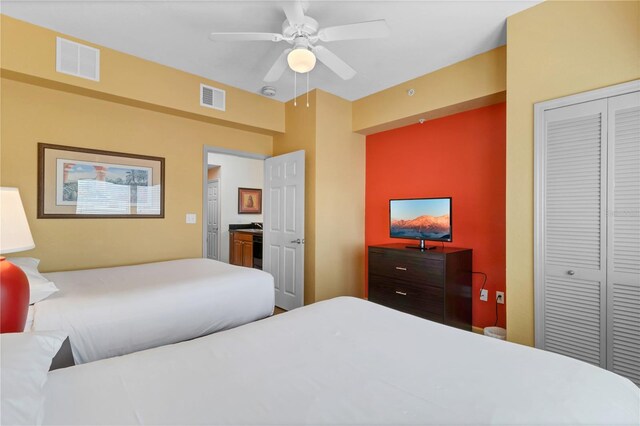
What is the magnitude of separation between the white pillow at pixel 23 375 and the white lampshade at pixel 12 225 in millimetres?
642

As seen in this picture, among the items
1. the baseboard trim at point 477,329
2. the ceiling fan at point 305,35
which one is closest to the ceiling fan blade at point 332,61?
the ceiling fan at point 305,35

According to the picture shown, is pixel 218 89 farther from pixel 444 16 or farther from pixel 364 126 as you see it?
pixel 444 16

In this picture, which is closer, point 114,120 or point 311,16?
point 311,16

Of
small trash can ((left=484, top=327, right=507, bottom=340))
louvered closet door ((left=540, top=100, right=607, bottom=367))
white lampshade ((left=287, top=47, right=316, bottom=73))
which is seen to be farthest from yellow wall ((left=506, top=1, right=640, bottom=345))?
white lampshade ((left=287, top=47, right=316, bottom=73))

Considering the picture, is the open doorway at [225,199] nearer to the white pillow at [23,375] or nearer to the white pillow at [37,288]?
the white pillow at [37,288]

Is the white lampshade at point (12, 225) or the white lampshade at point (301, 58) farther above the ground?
the white lampshade at point (301, 58)

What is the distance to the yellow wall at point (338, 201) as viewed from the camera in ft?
12.0

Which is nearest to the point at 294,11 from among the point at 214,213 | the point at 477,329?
the point at 477,329

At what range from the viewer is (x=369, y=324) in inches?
57.4

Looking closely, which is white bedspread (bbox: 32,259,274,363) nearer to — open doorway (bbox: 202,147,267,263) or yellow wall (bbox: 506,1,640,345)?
yellow wall (bbox: 506,1,640,345)

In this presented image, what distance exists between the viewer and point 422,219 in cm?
324

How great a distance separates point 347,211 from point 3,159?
3362mm

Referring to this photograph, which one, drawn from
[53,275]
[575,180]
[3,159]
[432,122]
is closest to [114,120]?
[3,159]

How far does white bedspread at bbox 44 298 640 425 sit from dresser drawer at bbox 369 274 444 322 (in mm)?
1641
